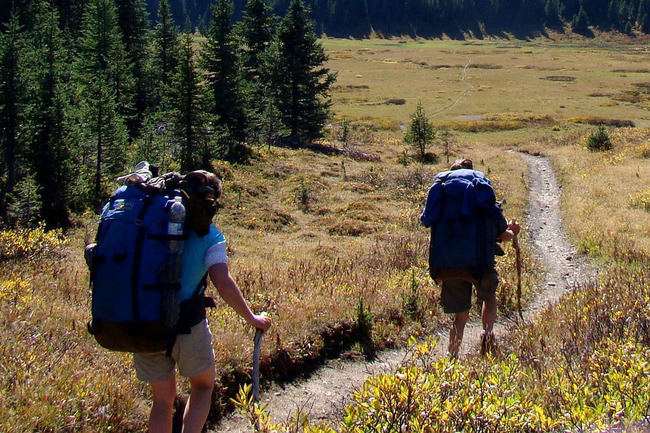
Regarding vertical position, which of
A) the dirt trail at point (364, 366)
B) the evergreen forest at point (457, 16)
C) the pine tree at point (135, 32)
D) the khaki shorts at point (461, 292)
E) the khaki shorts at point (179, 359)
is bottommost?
the dirt trail at point (364, 366)

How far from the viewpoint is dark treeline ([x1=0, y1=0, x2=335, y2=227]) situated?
63.7 feet

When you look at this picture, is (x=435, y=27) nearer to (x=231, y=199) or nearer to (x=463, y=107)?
(x=463, y=107)

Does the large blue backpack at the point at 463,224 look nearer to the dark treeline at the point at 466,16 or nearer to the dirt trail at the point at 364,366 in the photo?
the dirt trail at the point at 364,366

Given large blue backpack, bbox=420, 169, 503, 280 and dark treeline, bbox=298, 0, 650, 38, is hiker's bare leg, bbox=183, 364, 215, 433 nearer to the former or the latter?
large blue backpack, bbox=420, 169, 503, 280

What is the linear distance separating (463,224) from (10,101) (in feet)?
61.7

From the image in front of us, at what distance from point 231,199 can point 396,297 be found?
13.2 m

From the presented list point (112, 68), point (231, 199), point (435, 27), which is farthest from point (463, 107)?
point (435, 27)

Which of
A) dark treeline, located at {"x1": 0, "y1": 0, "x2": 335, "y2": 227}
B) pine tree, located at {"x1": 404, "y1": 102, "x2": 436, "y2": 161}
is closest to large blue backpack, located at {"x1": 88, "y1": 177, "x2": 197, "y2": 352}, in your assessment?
dark treeline, located at {"x1": 0, "y1": 0, "x2": 335, "y2": 227}

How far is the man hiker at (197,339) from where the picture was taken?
3.69m

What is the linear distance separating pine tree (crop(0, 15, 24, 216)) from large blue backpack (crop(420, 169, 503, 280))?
18.2 metres

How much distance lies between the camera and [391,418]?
3.48 meters

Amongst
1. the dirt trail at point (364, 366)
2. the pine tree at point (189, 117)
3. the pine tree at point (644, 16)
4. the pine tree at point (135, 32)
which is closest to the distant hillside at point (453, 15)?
the pine tree at point (644, 16)

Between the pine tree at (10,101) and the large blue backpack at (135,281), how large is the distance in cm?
1845

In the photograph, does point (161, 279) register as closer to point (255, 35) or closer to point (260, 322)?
point (260, 322)
